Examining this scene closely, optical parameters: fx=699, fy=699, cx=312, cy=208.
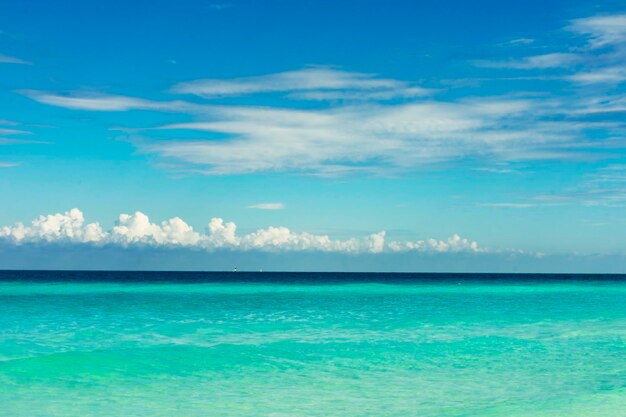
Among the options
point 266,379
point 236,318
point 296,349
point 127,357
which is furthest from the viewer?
point 236,318

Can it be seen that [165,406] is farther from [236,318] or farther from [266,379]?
[236,318]

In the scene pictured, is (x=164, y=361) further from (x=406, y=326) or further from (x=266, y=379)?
(x=406, y=326)

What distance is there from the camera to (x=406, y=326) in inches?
1107

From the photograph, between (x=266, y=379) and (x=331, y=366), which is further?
(x=331, y=366)

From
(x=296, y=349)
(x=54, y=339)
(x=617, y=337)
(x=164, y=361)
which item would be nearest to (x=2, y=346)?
(x=54, y=339)

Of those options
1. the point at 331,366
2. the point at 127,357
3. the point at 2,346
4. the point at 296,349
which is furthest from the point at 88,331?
the point at 331,366

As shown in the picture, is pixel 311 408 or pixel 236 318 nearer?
pixel 311 408

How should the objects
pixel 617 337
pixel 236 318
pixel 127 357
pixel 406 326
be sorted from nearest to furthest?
pixel 127 357
pixel 617 337
pixel 406 326
pixel 236 318

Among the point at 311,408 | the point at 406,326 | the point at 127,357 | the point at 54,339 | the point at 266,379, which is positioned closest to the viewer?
the point at 311,408

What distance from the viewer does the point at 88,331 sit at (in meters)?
25.2

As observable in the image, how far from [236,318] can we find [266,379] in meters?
15.7

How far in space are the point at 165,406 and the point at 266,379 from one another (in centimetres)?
313

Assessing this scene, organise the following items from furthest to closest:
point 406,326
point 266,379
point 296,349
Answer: point 406,326
point 296,349
point 266,379

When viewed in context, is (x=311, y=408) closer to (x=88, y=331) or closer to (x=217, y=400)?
(x=217, y=400)
